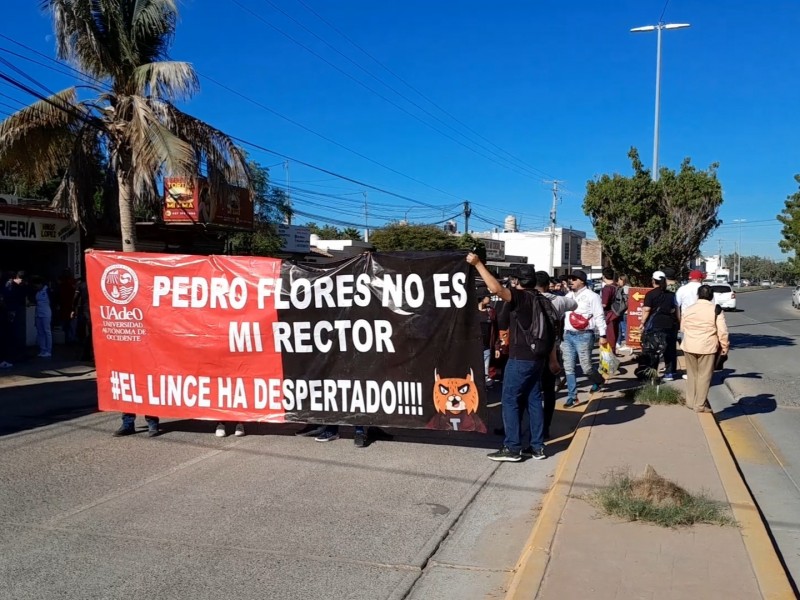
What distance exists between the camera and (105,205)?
1891cm

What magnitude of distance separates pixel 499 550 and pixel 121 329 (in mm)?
4950

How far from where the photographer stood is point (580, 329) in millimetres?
9648

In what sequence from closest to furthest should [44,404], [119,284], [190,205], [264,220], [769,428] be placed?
[119,284] → [769,428] → [44,404] → [190,205] → [264,220]

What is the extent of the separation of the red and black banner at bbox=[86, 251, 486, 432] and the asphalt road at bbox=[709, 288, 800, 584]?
→ 2532mm

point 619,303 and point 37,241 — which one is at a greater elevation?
point 37,241

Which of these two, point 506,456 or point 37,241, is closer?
point 506,456

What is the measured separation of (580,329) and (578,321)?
12 centimetres

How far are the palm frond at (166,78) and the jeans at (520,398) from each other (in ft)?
32.8

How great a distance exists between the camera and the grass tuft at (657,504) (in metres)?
4.84

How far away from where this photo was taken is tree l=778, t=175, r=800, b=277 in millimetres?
43594

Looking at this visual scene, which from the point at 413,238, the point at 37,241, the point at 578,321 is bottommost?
the point at 578,321

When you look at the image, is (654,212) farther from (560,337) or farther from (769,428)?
(769,428)

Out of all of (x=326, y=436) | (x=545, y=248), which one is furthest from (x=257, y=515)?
(x=545, y=248)

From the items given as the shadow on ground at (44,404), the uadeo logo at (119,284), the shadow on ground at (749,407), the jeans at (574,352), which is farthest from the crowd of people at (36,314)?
the shadow on ground at (749,407)
